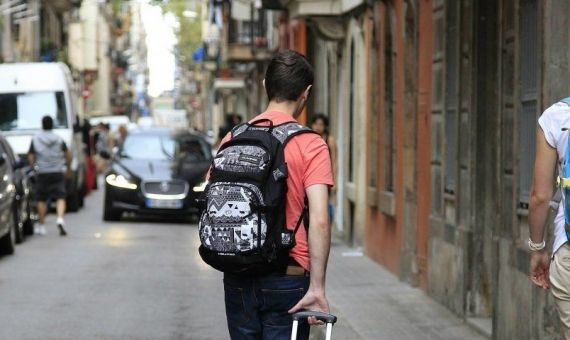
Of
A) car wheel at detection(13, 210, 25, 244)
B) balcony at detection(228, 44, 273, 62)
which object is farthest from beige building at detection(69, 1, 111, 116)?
car wheel at detection(13, 210, 25, 244)

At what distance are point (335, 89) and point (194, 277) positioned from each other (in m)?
9.09

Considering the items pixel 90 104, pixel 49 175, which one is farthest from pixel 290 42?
pixel 90 104

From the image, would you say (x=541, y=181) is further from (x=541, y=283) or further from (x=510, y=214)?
(x=510, y=214)

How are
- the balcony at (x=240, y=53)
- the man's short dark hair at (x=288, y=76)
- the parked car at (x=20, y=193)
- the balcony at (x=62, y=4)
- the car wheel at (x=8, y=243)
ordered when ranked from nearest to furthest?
the man's short dark hair at (x=288, y=76) → the car wheel at (x=8, y=243) → the parked car at (x=20, y=193) → the balcony at (x=240, y=53) → the balcony at (x=62, y=4)

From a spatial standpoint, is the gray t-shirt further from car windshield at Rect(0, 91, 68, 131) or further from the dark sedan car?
car windshield at Rect(0, 91, 68, 131)

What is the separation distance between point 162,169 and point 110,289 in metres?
11.1

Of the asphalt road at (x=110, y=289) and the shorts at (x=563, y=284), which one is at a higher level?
the shorts at (x=563, y=284)

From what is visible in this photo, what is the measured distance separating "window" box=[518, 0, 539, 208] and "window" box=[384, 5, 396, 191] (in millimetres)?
7248

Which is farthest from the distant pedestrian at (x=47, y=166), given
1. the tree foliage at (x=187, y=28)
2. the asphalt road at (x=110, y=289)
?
the tree foliage at (x=187, y=28)

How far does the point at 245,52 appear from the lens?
5000cm

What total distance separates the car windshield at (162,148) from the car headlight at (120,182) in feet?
3.33

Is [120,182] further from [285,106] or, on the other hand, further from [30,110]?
[285,106]

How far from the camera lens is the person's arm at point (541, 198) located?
6078 millimetres

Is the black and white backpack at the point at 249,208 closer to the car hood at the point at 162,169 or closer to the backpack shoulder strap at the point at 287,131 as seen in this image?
the backpack shoulder strap at the point at 287,131
